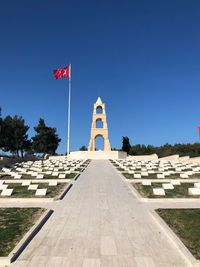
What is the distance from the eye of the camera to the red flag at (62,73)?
5144 centimetres

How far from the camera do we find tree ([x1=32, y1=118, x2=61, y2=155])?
76.0 meters

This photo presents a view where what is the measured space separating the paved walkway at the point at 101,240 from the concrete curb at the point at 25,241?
11 cm

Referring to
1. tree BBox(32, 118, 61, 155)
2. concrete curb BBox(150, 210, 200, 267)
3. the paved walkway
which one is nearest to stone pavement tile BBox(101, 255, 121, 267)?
the paved walkway

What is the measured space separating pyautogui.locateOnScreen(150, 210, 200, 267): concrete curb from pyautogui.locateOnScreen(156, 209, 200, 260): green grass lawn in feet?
0.39

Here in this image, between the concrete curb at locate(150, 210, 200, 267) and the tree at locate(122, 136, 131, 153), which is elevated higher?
the tree at locate(122, 136, 131, 153)

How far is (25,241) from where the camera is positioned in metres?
6.85

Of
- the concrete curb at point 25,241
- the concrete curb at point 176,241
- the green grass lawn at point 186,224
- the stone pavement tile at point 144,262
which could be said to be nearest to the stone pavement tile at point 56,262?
the concrete curb at point 25,241


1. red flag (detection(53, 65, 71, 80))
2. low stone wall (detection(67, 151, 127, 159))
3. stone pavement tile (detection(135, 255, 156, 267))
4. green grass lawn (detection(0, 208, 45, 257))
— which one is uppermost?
red flag (detection(53, 65, 71, 80))

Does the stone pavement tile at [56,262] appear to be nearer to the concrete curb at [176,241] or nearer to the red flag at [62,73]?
the concrete curb at [176,241]

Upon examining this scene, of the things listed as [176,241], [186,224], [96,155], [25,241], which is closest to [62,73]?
[96,155]

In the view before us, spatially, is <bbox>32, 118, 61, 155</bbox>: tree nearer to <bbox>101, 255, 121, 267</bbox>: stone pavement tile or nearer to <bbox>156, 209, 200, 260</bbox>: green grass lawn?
<bbox>156, 209, 200, 260</bbox>: green grass lawn

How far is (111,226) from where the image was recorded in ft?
27.2

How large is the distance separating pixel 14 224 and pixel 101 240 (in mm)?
2588

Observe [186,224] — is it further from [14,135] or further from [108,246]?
[14,135]
